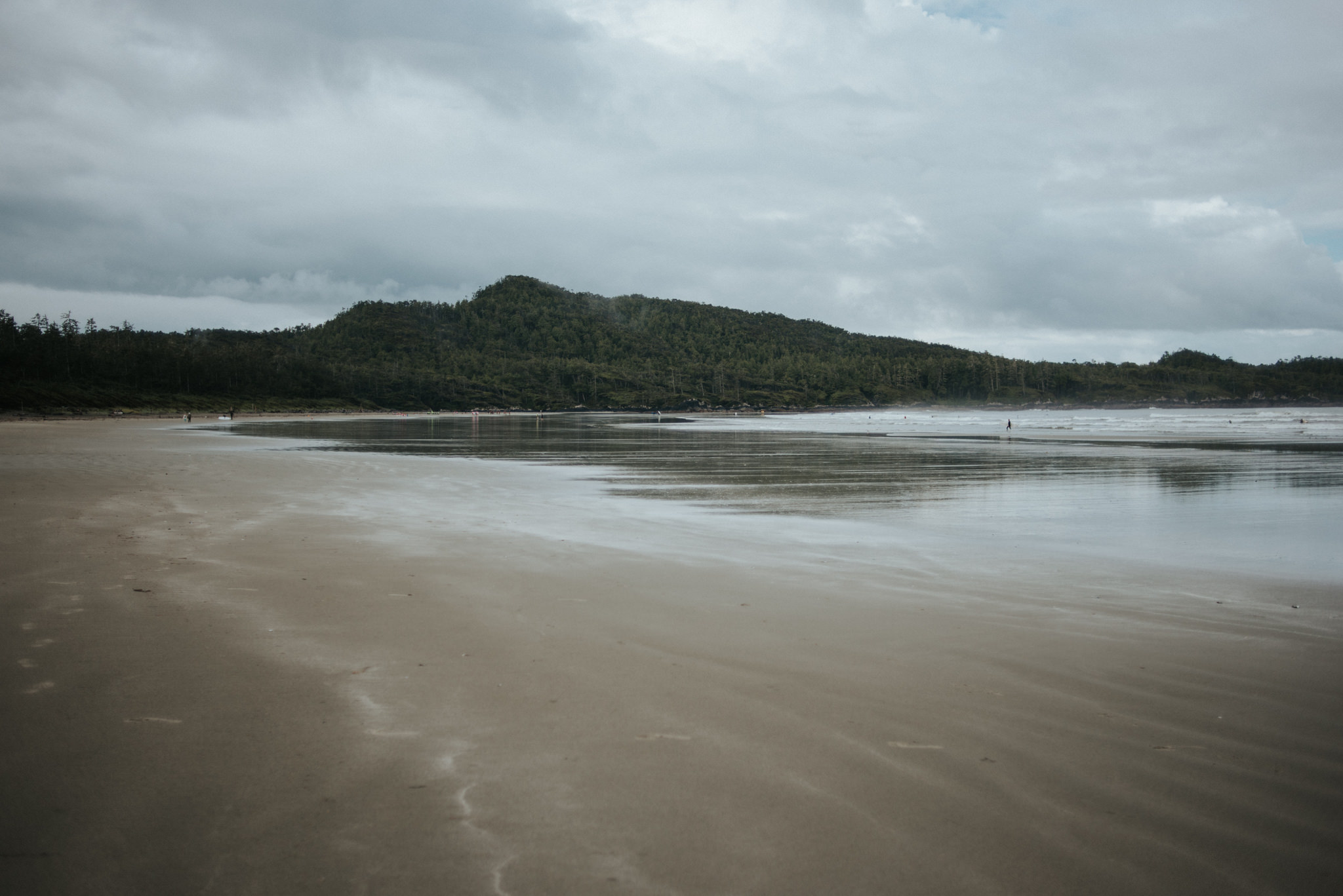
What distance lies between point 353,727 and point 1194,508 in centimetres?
1260

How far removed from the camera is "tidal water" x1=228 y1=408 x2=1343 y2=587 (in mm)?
8781

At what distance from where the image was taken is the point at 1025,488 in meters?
14.9

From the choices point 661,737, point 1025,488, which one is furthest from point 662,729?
point 1025,488

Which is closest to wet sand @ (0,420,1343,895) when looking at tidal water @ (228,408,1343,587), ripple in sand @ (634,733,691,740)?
ripple in sand @ (634,733,691,740)

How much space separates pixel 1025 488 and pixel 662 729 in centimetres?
1325

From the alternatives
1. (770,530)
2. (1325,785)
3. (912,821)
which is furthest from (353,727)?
(770,530)

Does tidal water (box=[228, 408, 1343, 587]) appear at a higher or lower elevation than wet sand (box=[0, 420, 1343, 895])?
higher

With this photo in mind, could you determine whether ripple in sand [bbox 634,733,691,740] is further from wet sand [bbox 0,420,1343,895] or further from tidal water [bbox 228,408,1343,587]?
tidal water [bbox 228,408,1343,587]

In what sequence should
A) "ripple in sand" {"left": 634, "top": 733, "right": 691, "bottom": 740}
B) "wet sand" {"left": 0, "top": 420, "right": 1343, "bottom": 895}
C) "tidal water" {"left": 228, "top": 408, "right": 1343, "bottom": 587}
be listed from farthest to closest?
"tidal water" {"left": 228, "top": 408, "right": 1343, "bottom": 587} → "ripple in sand" {"left": 634, "top": 733, "right": 691, "bottom": 740} → "wet sand" {"left": 0, "top": 420, "right": 1343, "bottom": 895}

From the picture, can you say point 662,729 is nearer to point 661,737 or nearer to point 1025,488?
point 661,737

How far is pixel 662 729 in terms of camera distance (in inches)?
144

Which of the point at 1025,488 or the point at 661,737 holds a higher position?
the point at 1025,488

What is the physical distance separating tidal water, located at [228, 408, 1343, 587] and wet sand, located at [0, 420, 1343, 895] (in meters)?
1.68

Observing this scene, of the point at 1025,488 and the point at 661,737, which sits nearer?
the point at 661,737
